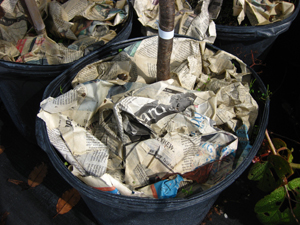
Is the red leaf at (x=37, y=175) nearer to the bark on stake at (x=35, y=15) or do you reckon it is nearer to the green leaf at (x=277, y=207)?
the bark on stake at (x=35, y=15)

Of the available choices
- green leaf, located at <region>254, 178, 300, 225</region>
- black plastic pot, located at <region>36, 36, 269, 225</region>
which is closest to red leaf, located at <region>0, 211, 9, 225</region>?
black plastic pot, located at <region>36, 36, 269, 225</region>

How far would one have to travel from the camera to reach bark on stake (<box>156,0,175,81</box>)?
691 mm

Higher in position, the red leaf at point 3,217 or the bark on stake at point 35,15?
the bark on stake at point 35,15

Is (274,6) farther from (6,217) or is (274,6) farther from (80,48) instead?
(6,217)

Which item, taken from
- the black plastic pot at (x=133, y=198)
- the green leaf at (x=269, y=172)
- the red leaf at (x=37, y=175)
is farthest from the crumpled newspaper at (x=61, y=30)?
the green leaf at (x=269, y=172)

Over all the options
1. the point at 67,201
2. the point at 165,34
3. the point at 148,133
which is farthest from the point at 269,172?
the point at 67,201

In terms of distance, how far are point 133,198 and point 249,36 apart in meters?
1.02

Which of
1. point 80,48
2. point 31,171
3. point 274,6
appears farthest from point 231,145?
point 31,171

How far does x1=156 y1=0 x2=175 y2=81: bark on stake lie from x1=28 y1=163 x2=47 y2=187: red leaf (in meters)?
0.85

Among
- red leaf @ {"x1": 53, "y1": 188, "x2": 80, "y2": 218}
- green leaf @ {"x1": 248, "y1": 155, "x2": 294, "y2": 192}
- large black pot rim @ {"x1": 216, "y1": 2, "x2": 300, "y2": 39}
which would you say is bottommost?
red leaf @ {"x1": 53, "y1": 188, "x2": 80, "y2": 218}

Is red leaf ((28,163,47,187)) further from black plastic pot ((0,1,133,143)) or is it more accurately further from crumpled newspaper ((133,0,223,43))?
crumpled newspaper ((133,0,223,43))

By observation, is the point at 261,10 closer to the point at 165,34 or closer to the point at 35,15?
the point at 165,34

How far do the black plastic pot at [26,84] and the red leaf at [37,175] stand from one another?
18 centimetres

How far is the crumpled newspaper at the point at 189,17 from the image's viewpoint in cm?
121
